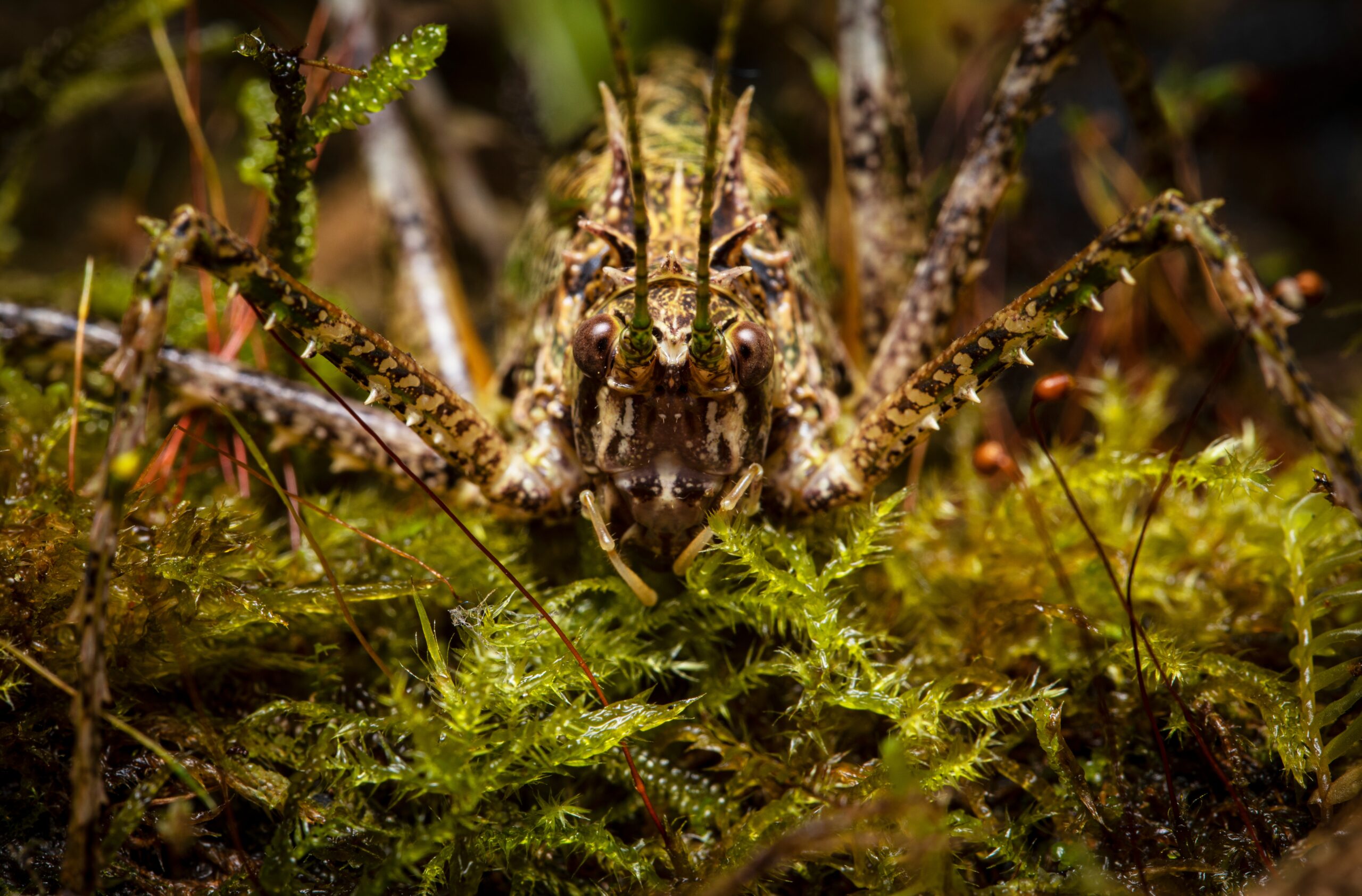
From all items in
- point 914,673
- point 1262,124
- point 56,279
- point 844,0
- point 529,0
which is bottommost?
point 914,673

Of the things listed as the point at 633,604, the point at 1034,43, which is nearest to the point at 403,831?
the point at 633,604

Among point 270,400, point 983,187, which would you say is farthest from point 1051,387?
point 270,400

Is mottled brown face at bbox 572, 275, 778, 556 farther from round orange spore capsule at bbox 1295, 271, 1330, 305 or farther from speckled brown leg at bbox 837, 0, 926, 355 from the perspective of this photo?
round orange spore capsule at bbox 1295, 271, 1330, 305

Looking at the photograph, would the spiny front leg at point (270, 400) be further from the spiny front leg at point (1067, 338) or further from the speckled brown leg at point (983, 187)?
the speckled brown leg at point (983, 187)

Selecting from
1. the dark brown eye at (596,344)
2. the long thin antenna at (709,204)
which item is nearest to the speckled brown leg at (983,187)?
the long thin antenna at (709,204)

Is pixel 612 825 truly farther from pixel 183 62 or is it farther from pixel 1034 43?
pixel 183 62

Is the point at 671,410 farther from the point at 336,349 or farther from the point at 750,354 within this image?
the point at 336,349
